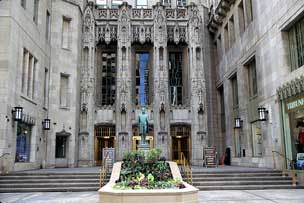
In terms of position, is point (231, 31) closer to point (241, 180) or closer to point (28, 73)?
point (241, 180)

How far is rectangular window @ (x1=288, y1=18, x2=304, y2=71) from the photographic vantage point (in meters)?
15.7

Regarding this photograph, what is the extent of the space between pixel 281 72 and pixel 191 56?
11.8 metres

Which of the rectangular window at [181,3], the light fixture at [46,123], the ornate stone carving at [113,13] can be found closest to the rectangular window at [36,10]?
the light fixture at [46,123]

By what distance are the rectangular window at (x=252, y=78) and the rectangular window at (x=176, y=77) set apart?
8.06 metres

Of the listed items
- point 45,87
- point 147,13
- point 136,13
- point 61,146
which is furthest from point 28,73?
point 147,13

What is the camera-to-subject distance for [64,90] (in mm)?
24750

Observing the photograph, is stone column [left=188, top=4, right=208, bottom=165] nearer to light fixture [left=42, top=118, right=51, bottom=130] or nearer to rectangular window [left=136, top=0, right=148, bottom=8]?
rectangular window [left=136, top=0, right=148, bottom=8]

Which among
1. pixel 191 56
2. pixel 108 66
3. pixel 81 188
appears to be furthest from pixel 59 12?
pixel 81 188

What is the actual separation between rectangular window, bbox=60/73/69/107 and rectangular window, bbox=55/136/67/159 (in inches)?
102

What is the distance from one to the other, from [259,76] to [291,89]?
13.8 ft

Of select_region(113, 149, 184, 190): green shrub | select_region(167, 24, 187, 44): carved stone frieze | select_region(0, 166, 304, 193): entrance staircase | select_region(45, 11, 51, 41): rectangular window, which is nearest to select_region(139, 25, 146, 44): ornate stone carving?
select_region(167, 24, 187, 44): carved stone frieze

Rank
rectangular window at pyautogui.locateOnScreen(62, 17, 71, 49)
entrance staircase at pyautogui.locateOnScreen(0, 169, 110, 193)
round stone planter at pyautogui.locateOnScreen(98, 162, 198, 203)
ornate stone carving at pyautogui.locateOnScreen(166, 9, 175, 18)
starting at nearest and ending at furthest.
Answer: round stone planter at pyautogui.locateOnScreen(98, 162, 198, 203) → entrance staircase at pyautogui.locateOnScreen(0, 169, 110, 193) → rectangular window at pyautogui.locateOnScreen(62, 17, 71, 49) → ornate stone carving at pyautogui.locateOnScreen(166, 9, 175, 18)

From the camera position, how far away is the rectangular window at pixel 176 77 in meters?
28.8

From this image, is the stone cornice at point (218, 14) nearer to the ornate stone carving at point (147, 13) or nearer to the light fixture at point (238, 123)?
the ornate stone carving at point (147, 13)
